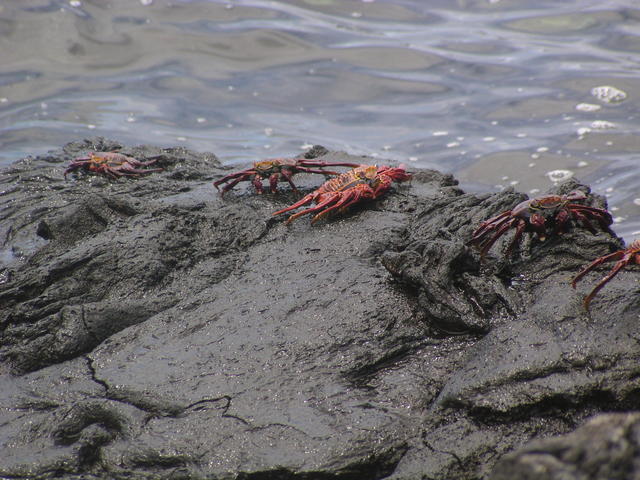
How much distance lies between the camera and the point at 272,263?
4164mm


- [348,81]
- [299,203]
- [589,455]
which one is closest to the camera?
[589,455]

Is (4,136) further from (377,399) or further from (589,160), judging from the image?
(377,399)

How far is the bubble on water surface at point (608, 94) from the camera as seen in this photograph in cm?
1119

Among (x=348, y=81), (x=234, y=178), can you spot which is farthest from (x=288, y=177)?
(x=348, y=81)

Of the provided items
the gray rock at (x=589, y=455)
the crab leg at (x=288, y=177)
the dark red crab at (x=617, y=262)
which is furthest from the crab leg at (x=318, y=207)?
the gray rock at (x=589, y=455)

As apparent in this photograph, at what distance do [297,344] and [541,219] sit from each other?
1.53 metres

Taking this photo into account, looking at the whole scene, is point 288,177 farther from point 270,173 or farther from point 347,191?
point 347,191

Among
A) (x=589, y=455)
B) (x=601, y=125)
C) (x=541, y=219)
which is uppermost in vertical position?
(x=589, y=455)

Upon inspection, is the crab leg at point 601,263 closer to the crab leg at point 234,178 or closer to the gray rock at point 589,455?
the gray rock at point 589,455

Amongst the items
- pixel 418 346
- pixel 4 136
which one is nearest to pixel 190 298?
pixel 418 346

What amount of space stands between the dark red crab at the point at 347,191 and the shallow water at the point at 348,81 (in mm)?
4698

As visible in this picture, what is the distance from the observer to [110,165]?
19.2 ft

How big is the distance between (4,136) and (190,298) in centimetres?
807

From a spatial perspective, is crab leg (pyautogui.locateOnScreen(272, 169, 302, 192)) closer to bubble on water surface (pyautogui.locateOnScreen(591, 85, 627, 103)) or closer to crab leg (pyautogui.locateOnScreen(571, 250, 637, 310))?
crab leg (pyautogui.locateOnScreen(571, 250, 637, 310))
